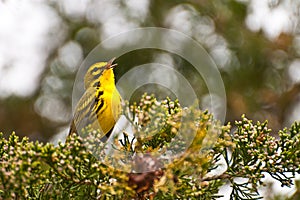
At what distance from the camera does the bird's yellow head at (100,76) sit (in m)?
2.93

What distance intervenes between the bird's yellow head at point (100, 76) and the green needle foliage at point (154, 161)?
126cm

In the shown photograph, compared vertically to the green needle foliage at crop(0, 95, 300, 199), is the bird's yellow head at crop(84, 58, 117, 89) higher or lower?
higher

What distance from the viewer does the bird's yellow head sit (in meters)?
2.93

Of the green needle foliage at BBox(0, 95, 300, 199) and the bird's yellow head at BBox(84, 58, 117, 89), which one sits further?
the bird's yellow head at BBox(84, 58, 117, 89)

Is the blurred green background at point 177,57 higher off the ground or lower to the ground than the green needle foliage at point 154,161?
higher

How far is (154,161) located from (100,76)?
1544 mm

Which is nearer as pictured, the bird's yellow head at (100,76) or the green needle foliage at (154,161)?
the green needle foliage at (154,161)

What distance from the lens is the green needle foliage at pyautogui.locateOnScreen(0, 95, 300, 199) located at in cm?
146

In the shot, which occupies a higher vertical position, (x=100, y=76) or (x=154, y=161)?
(x=100, y=76)

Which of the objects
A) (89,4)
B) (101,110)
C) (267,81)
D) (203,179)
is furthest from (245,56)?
(203,179)

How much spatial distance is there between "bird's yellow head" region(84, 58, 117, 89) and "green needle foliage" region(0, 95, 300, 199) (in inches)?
49.7

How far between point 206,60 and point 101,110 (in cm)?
172

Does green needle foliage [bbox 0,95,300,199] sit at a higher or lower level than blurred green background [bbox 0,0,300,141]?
lower

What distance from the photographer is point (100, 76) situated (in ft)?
9.82
